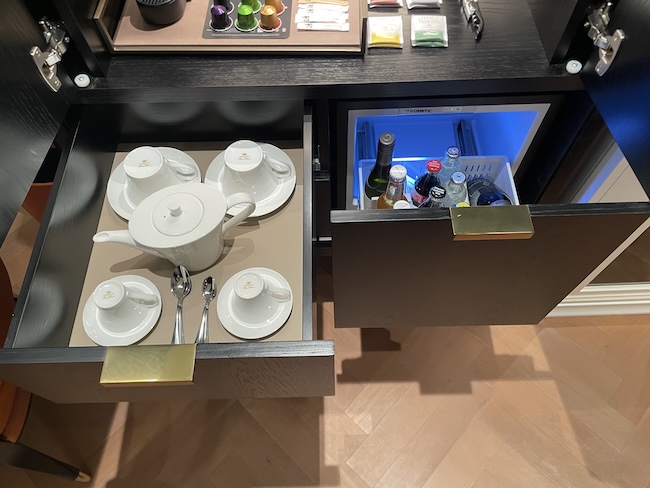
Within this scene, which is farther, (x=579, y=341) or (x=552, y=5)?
(x=579, y=341)

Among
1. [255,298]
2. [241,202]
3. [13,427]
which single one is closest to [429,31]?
[241,202]

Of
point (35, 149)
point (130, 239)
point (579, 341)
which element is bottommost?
point (579, 341)

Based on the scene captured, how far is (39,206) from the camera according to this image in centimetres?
127

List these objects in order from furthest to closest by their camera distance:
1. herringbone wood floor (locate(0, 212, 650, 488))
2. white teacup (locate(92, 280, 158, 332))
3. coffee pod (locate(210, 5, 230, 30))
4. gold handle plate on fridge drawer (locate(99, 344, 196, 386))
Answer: herringbone wood floor (locate(0, 212, 650, 488)) → coffee pod (locate(210, 5, 230, 30)) → white teacup (locate(92, 280, 158, 332)) → gold handle plate on fridge drawer (locate(99, 344, 196, 386))

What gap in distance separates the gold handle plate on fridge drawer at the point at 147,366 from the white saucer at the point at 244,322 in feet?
0.43

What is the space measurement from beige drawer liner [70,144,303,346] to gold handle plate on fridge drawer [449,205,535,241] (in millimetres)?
280

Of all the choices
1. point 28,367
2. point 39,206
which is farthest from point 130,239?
point 39,206

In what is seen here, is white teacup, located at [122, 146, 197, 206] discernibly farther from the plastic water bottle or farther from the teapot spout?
the plastic water bottle

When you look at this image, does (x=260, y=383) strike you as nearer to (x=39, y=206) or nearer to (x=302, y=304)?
(x=302, y=304)

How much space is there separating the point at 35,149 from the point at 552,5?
2.70 ft

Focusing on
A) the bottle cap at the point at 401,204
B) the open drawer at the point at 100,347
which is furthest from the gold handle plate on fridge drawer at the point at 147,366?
the bottle cap at the point at 401,204

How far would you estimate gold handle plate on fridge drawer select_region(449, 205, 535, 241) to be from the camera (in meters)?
0.72

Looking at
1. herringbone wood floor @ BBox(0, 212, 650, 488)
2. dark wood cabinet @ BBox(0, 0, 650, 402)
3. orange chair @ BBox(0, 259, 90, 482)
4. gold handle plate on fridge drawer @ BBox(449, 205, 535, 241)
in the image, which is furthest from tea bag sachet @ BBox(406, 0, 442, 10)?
orange chair @ BBox(0, 259, 90, 482)

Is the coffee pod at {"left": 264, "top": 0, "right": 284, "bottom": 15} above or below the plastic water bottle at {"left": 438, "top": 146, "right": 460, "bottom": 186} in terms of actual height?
above
